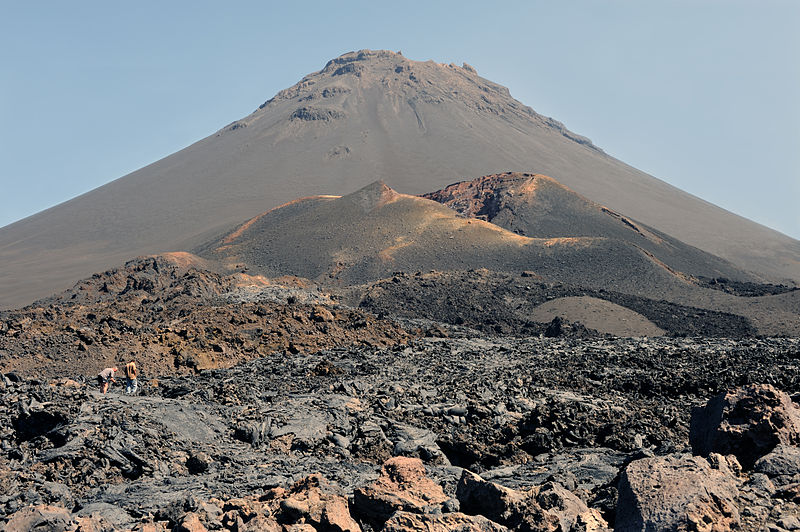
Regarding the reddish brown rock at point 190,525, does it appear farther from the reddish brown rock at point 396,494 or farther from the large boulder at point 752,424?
the large boulder at point 752,424

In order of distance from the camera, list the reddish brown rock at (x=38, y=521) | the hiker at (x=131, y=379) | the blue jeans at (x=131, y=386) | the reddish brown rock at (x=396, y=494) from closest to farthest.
A: the reddish brown rock at (x=38, y=521) → the reddish brown rock at (x=396, y=494) → the hiker at (x=131, y=379) → the blue jeans at (x=131, y=386)

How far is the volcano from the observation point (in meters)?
94.1

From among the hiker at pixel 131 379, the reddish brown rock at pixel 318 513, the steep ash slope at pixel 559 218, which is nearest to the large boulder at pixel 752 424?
the reddish brown rock at pixel 318 513

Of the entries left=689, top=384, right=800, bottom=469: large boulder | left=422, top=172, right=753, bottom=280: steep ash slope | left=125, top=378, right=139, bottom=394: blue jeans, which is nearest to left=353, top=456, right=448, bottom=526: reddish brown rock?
left=689, top=384, right=800, bottom=469: large boulder

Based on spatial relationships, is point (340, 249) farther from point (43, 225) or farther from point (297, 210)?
point (43, 225)

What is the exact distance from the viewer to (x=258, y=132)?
139125 mm

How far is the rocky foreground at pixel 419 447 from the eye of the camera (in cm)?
694

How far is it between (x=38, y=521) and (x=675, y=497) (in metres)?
6.15

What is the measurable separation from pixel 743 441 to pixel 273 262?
56400 mm

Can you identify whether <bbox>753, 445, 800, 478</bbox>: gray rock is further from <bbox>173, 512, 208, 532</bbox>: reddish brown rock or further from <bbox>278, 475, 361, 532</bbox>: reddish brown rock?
<bbox>173, 512, 208, 532</bbox>: reddish brown rock

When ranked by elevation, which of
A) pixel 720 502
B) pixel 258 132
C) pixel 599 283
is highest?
pixel 258 132

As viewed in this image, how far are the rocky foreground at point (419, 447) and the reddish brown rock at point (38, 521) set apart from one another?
0.07ft

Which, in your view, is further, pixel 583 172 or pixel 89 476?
pixel 583 172

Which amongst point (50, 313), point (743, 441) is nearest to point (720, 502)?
point (743, 441)
